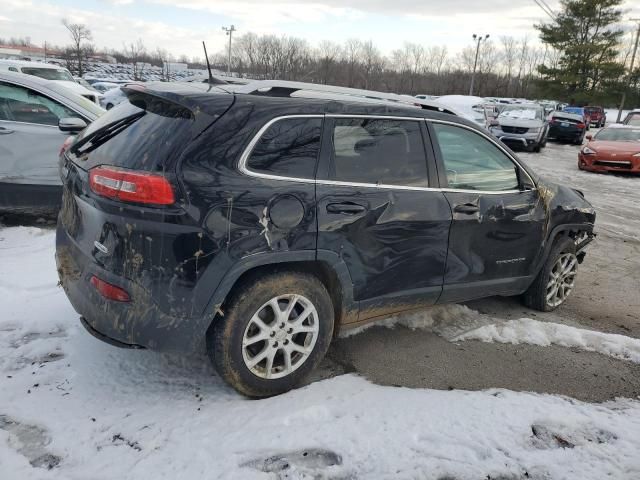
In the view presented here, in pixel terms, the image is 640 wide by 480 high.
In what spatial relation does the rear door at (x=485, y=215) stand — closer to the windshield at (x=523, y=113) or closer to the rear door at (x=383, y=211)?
the rear door at (x=383, y=211)

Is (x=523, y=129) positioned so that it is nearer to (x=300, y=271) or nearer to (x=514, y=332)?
(x=514, y=332)

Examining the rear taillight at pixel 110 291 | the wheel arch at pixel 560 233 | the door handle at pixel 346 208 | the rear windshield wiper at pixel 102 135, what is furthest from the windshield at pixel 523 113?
the rear taillight at pixel 110 291

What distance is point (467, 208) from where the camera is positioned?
3619 mm

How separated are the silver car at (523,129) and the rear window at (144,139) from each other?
17.5 metres

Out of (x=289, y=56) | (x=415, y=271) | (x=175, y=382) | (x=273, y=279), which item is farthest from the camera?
(x=289, y=56)

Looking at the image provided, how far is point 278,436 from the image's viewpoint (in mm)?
2691

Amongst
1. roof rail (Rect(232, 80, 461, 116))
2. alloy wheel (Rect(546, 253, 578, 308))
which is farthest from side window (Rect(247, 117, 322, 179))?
alloy wheel (Rect(546, 253, 578, 308))

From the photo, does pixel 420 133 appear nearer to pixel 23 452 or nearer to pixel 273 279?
pixel 273 279

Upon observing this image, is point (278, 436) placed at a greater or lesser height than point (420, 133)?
lesser

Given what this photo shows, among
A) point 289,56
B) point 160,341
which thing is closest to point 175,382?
point 160,341

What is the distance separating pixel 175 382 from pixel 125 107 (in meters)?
1.75

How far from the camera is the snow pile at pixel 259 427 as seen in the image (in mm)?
2477

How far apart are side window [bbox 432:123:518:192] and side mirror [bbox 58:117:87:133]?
4.19 metres

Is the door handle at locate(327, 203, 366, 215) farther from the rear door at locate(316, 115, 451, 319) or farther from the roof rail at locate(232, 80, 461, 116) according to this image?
the roof rail at locate(232, 80, 461, 116)
